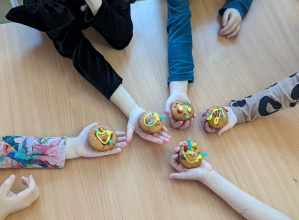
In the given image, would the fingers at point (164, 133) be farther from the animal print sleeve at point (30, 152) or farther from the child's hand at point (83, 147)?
the animal print sleeve at point (30, 152)

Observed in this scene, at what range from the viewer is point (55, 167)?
83 cm

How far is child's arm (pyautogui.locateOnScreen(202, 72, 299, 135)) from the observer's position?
2.93 ft

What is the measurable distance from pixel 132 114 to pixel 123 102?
49 millimetres

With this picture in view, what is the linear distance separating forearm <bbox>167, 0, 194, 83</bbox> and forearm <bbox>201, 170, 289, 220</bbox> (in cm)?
34

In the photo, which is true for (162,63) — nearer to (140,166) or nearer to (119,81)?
(119,81)

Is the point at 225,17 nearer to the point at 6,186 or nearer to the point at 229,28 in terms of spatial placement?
the point at 229,28

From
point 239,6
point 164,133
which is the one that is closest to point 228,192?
point 164,133

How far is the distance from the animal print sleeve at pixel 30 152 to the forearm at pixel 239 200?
1.41ft

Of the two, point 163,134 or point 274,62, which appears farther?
point 274,62

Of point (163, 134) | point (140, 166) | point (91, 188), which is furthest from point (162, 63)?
point (91, 188)

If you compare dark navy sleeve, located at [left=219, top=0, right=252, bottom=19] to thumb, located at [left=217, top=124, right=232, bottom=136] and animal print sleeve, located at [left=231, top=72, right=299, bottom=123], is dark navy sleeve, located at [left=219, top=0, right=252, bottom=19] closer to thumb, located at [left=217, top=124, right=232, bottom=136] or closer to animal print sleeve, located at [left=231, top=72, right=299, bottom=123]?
animal print sleeve, located at [left=231, top=72, right=299, bottom=123]

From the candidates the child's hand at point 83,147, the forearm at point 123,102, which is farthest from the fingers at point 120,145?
the forearm at point 123,102

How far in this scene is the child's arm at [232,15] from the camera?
1.06m

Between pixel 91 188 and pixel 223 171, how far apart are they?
39cm
